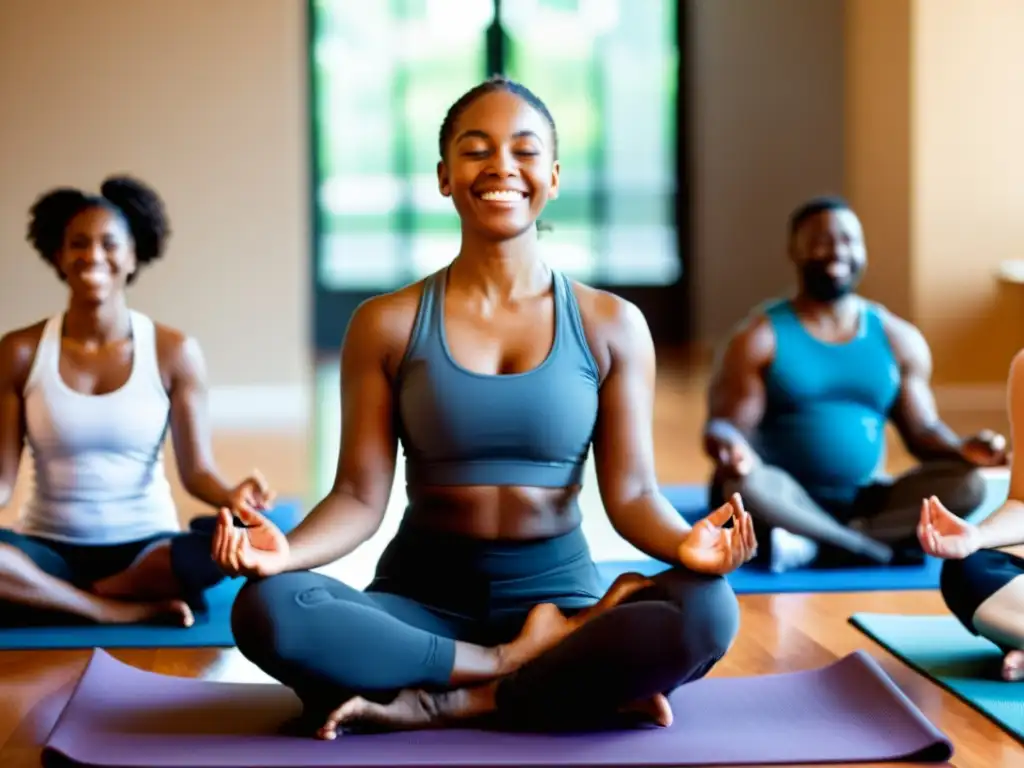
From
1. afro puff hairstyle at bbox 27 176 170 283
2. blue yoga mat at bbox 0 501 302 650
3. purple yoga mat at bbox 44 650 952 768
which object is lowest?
blue yoga mat at bbox 0 501 302 650

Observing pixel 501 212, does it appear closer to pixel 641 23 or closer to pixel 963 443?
pixel 963 443

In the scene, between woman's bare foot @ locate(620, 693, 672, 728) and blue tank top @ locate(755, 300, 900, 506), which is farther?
blue tank top @ locate(755, 300, 900, 506)

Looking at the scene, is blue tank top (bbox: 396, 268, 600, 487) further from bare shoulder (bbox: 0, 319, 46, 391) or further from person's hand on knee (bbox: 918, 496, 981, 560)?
bare shoulder (bbox: 0, 319, 46, 391)

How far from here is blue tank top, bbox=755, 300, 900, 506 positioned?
3482 mm

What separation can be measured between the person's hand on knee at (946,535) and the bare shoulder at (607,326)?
483 mm

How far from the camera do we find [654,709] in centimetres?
204

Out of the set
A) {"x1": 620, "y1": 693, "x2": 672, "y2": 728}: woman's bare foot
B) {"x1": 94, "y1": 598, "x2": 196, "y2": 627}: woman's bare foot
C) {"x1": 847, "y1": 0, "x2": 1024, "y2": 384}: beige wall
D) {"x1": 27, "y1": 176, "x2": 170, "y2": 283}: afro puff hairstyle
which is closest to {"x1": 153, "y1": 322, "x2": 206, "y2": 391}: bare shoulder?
{"x1": 27, "y1": 176, "x2": 170, "y2": 283}: afro puff hairstyle

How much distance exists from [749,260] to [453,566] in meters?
7.40

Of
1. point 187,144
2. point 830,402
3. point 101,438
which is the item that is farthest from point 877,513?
point 187,144

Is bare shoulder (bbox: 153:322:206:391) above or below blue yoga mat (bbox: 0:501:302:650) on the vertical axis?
above

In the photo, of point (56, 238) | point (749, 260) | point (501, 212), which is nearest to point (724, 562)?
point (501, 212)

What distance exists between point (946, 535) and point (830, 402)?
1.30 metres

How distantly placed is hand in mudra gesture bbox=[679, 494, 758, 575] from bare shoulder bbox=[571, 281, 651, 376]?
1.03 ft

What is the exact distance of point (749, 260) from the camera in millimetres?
9305
